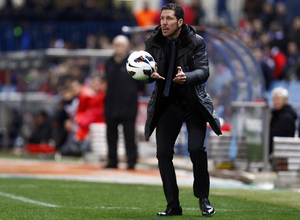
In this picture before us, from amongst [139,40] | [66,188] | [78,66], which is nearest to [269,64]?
[139,40]

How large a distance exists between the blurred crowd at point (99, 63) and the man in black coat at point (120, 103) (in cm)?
242

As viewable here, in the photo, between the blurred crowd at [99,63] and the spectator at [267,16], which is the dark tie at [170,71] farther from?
the spectator at [267,16]

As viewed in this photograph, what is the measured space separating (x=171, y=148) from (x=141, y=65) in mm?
965

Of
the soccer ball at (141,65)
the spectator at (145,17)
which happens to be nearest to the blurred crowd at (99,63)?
the spectator at (145,17)

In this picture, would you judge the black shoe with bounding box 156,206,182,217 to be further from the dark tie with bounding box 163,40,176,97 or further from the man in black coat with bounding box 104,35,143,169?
the man in black coat with bounding box 104,35,143,169

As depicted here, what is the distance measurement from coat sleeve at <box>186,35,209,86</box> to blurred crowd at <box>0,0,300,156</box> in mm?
9266

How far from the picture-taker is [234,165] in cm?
1599

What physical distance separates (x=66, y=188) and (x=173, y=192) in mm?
4006

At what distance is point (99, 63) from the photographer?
75.0ft

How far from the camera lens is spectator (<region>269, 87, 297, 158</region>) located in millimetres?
14852

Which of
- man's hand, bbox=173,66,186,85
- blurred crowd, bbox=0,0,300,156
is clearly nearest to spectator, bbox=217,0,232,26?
blurred crowd, bbox=0,0,300,156

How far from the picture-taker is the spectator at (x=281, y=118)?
→ 14852 millimetres

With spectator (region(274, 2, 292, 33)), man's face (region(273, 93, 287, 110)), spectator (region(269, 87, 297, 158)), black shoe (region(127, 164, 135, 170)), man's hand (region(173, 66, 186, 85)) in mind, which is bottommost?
black shoe (region(127, 164, 135, 170))

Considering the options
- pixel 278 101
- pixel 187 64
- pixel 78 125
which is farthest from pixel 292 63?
pixel 187 64
